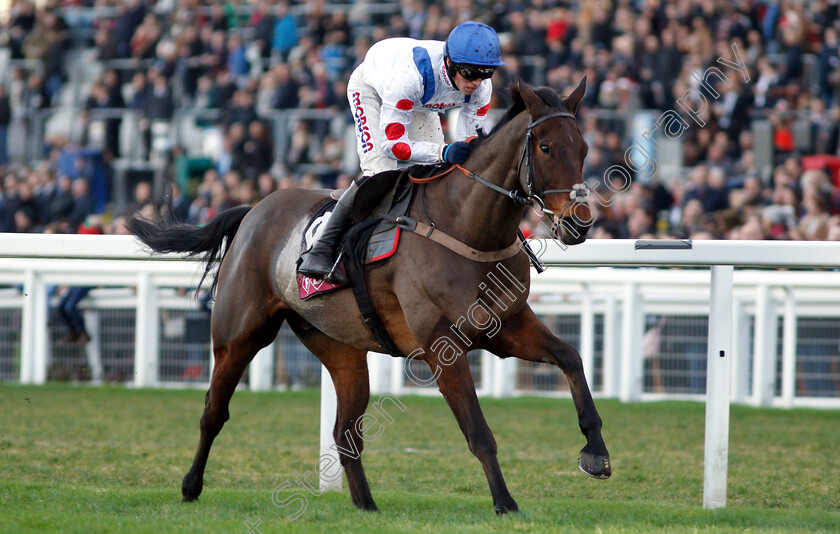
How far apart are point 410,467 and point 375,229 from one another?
6.71 feet

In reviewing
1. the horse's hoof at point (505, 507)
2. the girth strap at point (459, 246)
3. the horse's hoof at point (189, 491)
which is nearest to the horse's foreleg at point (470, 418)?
the horse's hoof at point (505, 507)

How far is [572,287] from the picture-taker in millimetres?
9109

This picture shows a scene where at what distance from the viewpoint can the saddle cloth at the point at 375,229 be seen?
4449 millimetres

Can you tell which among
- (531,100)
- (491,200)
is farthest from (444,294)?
(531,100)

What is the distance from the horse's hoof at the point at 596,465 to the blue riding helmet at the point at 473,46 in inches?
65.8

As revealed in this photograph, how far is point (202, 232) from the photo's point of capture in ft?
18.2

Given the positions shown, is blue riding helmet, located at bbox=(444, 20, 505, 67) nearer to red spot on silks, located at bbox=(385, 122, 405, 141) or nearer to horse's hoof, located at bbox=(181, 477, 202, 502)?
red spot on silks, located at bbox=(385, 122, 405, 141)

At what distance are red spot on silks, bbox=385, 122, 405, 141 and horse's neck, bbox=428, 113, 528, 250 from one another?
1.25 ft

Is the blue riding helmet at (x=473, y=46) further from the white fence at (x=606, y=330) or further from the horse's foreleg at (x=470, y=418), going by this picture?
the white fence at (x=606, y=330)

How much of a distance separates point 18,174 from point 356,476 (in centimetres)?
1155

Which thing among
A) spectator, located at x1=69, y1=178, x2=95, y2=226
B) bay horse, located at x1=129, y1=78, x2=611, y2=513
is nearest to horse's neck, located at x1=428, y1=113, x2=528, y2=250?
bay horse, located at x1=129, y1=78, x2=611, y2=513

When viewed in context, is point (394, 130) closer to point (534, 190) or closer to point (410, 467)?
point (534, 190)

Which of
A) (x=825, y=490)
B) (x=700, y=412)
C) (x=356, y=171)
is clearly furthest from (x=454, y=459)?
(x=356, y=171)

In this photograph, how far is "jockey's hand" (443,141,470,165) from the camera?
440 cm
